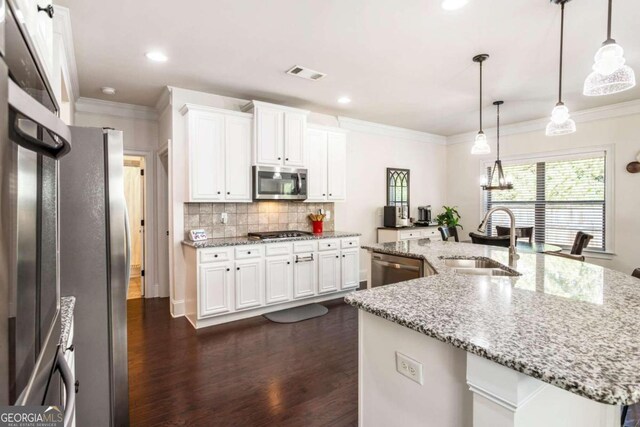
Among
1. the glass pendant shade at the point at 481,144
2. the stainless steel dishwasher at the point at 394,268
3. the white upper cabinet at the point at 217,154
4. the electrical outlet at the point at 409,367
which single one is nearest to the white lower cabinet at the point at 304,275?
the white upper cabinet at the point at 217,154

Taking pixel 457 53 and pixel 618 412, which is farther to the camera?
pixel 457 53

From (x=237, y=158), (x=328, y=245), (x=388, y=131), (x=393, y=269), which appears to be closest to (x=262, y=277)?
(x=328, y=245)

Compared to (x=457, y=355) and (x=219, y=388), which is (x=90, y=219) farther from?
(x=457, y=355)

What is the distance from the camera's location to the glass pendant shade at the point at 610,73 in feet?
5.75

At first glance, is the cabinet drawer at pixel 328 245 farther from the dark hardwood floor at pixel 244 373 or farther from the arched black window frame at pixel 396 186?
the arched black window frame at pixel 396 186

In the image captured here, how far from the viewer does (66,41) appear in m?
2.54

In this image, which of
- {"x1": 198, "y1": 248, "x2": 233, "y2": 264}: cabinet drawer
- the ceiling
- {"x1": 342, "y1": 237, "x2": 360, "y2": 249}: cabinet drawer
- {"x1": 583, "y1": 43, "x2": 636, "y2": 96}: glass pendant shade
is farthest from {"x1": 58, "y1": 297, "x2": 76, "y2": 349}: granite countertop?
{"x1": 342, "y1": 237, "x2": 360, "y2": 249}: cabinet drawer

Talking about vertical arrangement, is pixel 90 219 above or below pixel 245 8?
below

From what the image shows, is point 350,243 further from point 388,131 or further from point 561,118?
point 561,118

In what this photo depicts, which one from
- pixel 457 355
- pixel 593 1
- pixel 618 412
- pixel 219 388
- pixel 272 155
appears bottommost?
pixel 219 388

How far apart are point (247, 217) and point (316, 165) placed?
1.23 m

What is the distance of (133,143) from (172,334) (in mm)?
2643

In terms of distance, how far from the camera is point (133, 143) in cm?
438

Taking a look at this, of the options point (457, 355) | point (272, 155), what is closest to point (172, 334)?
point (272, 155)
